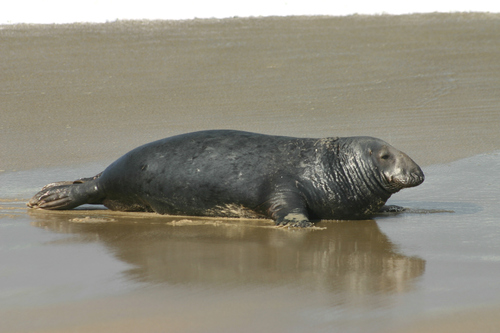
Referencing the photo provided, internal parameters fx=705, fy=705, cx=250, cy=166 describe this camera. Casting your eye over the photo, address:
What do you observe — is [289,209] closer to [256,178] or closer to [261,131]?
[256,178]

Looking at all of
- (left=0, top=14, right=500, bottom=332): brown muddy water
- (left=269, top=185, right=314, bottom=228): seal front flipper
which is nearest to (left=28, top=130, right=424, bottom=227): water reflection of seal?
(left=269, top=185, right=314, bottom=228): seal front flipper

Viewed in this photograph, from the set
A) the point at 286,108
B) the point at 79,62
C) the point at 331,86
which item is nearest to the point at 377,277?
the point at 286,108

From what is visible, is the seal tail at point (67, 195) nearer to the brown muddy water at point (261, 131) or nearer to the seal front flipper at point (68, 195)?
the seal front flipper at point (68, 195)

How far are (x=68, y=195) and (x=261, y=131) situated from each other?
11.0 feet

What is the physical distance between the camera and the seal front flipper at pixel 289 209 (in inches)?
202

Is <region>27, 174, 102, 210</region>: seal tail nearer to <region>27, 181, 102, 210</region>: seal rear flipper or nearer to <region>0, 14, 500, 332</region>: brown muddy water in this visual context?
<region>27, 181, 102, 210</region>: seal rear flipper

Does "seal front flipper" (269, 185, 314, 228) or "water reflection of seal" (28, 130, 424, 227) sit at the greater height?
"water reflection of seal" (28, 130, 424, 227)

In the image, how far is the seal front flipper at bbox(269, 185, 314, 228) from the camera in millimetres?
5141

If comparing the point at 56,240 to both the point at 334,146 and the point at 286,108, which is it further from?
the point at 286,108

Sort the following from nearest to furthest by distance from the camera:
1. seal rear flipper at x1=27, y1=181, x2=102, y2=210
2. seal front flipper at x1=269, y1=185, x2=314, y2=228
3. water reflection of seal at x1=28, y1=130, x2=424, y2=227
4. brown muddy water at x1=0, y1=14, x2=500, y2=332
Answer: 1. brown muddy water at x1=0, y1=14, x2=500, y2=332
2. seal front flipper at x1=269, y1=185, x2=314, y2=228
3. water reflection of seal at x1=28, y1=130, x2=424, y2=227
4. seal rear flipper at x1=27, y1=181, x2=102, y2=210

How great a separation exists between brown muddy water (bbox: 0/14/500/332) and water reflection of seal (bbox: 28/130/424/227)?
0.20 metres

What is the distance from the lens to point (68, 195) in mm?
6023

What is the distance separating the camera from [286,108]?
32.5 ft

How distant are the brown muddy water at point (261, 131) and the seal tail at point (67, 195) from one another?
0.61ft
